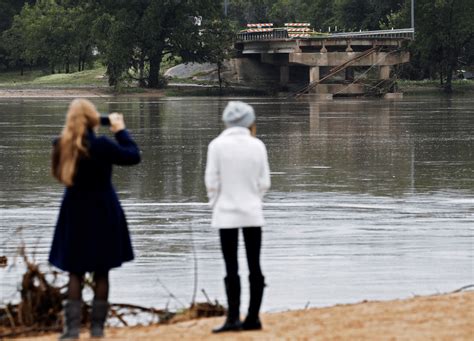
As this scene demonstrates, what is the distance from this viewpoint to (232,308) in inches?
372

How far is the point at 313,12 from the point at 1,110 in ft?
A: 211

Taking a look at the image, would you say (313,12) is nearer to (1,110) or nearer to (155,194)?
(1,110)

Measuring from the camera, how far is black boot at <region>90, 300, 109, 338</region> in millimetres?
9055

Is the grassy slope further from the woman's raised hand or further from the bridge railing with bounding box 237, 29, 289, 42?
the woman's raised hand

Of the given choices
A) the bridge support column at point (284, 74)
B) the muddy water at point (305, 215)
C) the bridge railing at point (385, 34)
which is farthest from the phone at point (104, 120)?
the bridge support column at point (284, 74)

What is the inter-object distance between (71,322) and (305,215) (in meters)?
8.59

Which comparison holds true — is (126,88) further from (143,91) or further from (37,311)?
(37,311)

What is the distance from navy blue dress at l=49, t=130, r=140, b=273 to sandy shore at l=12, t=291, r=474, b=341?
0.57 metres

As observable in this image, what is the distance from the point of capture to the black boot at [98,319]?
9055mm

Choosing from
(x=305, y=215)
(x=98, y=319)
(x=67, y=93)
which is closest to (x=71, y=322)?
(x=98, y=319)

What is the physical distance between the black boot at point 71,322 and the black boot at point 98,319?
100 millimetres

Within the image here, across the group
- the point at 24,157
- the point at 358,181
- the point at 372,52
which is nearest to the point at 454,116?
the point at 24,157

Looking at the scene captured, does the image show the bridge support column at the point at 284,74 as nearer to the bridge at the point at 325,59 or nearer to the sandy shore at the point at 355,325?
the bridge at the point at 325,59

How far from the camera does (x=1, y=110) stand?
54125 millimetres
